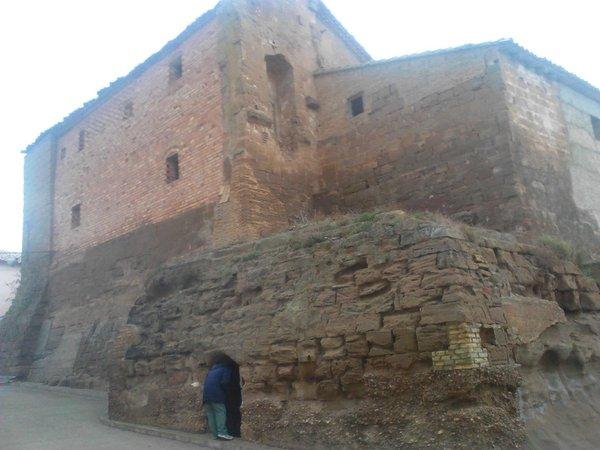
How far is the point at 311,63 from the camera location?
13.9m

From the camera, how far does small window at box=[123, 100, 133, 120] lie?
15.0m

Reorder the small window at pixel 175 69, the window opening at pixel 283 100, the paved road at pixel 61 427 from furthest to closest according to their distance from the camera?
the small window at pixel 175 69 < the window opening at pixel 283 100 < the paved road at pixel 61 427

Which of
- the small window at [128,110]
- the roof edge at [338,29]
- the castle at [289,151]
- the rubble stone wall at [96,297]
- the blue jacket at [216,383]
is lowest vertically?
the blue jacket at [216,383]

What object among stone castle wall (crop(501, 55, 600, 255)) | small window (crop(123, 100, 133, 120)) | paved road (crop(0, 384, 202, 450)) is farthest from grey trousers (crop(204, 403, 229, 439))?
small window (crop(123, 100, 133, 120))

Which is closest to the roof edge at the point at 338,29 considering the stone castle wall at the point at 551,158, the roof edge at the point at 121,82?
the roof edge at the point at 121,82

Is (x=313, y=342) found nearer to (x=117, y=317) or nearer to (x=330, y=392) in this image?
(x=330, y=392)

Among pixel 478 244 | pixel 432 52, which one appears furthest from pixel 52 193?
pixel 478 244

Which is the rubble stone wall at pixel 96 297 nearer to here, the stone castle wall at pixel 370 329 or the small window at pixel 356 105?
the stone castle wall at pixel 370 329

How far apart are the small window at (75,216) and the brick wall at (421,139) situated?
7.99 m

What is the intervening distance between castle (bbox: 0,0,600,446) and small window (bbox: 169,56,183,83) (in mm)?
34

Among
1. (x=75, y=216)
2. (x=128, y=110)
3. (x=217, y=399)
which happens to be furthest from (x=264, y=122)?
(x=75, y=216)

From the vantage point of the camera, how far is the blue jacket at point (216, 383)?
7.73 meters

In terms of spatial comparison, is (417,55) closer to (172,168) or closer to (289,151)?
(289,151)

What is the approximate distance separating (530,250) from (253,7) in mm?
8267
